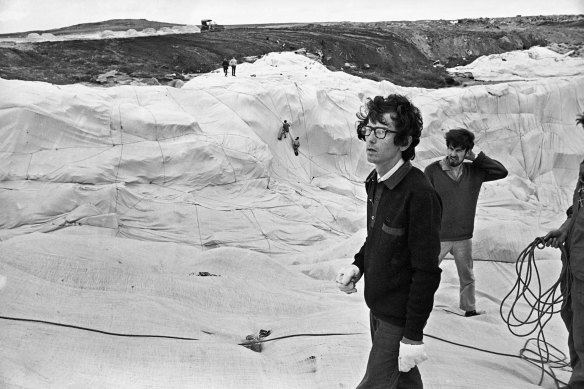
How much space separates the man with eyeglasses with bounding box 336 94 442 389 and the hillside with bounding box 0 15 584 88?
1365 cm

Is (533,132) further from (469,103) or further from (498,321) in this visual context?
(498,321)

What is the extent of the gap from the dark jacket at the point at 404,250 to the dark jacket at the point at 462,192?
1.64 metres

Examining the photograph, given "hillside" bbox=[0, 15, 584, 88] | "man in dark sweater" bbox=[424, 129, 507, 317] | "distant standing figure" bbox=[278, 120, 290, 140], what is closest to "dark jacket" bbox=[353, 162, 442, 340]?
"man in dark sweater" bbox=[424, 129, 507, 317]

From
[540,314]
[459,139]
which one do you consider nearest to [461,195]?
[459,139]

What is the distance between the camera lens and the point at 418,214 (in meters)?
1.99

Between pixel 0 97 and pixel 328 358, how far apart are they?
6.00m

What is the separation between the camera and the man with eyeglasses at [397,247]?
2.00 meters

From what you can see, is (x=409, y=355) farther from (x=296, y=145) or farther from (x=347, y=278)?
(x=296, y=145)

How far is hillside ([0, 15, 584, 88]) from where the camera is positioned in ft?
58.7

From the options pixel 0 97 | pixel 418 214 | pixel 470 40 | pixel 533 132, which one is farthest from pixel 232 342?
pixel 470 40

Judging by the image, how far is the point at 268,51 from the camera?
2675 centimetres

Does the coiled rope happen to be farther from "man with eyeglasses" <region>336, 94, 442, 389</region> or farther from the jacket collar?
the jacket collar

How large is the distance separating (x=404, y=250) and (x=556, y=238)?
3.25 ft

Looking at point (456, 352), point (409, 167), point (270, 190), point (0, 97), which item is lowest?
point (270, 190)
